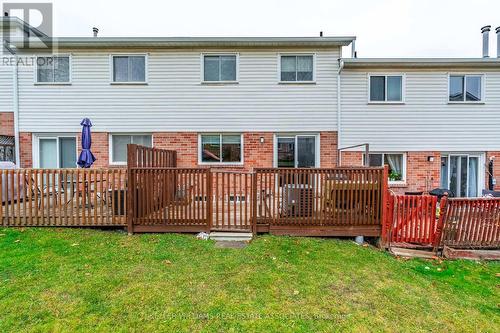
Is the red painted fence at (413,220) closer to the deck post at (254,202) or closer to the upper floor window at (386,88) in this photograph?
the deck post at (254,202)

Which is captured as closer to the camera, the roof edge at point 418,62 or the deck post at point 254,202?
the deck post at point 254,202

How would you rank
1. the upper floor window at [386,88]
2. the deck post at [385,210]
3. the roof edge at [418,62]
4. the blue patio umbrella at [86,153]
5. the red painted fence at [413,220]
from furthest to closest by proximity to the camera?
the upper floor window at [386,88] < the roof edge at [418,62] < the blue patio umbrella at [86,153] < the deck post at [385,210] < the red painted fence at [413,220]

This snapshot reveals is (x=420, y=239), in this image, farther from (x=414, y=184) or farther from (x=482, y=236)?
(x=414, y=184)

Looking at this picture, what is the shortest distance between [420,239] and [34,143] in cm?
1224

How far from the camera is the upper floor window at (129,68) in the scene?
9.61 m

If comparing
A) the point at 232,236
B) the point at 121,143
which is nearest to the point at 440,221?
the point at 232,236

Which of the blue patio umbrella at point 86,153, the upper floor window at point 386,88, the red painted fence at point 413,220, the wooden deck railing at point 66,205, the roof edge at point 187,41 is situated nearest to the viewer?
the red painted fence at point 413,220

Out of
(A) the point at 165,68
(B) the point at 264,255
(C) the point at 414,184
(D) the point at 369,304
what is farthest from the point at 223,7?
(D) the point at 369,304

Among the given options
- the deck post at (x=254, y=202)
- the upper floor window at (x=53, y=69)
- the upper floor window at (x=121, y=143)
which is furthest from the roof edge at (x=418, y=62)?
the upper floor window at (x=53, y=69)

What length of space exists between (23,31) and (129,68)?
4.14 meters

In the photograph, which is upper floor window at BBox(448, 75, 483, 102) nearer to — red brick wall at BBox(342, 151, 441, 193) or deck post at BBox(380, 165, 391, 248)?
red brick wall at BBox(342, 151, 441, 193)

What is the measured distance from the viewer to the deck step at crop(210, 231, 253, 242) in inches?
223

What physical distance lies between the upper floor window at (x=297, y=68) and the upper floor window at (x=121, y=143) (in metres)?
5.51

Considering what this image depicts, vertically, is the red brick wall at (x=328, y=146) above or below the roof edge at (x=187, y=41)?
below
